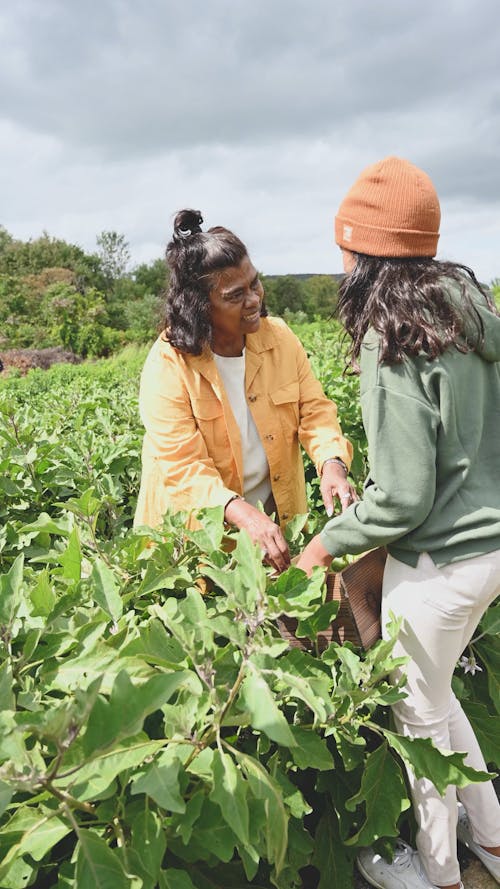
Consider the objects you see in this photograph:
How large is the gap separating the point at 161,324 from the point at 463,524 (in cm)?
147

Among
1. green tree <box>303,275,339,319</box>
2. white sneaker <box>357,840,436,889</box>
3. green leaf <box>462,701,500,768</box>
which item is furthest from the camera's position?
green tree <box>303,275,339,319</box>

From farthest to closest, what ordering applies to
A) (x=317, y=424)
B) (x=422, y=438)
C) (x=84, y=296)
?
(x=84, y=296), (x=317, y=424), (x=422, y=438)

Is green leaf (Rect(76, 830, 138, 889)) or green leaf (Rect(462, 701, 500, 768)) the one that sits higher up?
green leaf (Rect(76, 830, 138, 889))

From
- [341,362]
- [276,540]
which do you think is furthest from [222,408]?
[341,362]

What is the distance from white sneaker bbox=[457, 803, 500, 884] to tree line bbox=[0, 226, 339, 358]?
881 inches

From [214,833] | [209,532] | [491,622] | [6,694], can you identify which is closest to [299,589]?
[209,532]

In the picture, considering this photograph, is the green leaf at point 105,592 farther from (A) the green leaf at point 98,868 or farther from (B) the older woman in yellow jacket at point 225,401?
(B) the older woman in yellow jacket at point 225,401

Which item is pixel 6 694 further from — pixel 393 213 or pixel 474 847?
pixel 474 847

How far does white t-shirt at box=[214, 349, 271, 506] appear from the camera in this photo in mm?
2803

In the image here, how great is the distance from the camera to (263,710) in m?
1.26

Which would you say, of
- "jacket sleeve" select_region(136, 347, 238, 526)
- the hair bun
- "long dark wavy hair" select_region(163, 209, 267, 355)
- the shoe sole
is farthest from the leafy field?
the hair bun

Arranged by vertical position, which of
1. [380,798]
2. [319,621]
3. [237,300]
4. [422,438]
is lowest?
[380,798]

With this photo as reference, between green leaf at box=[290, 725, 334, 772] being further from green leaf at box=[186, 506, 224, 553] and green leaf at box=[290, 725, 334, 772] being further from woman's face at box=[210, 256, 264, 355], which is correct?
woman's face at box=[210, 256, 264, 355]

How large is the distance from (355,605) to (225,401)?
41.5 inches
